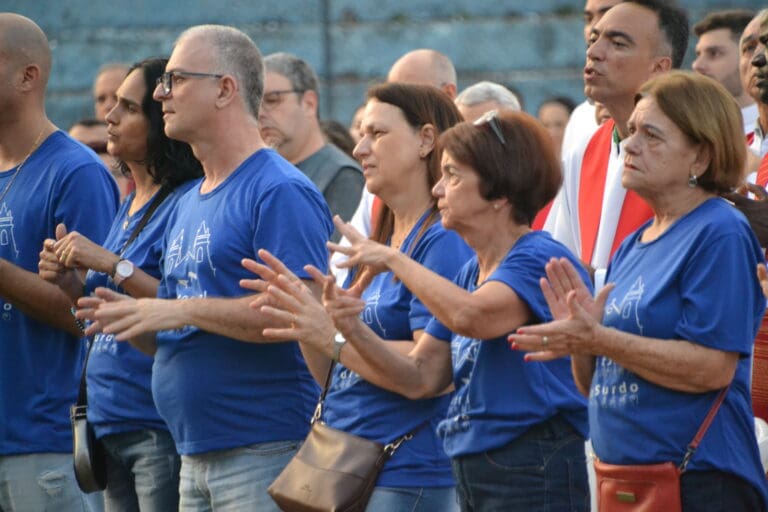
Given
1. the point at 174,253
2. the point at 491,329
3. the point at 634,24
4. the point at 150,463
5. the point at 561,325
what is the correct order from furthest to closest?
1. the point at 634,24
2. the point at 150,463
3. the point at 174,253
4. the point at 491,329
5. the point at 561,325

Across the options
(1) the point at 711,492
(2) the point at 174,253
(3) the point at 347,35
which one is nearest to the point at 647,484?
(1) the point at 711,492

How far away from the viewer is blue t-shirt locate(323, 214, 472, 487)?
4648mm

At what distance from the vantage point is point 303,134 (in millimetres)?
7699

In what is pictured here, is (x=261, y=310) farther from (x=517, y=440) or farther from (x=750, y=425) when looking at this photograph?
(x=750, y=425)

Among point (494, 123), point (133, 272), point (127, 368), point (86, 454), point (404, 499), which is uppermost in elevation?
point (494, 123)

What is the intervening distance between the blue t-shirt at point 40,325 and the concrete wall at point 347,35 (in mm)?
4873

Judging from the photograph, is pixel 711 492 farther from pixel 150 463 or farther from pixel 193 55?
pixel 193 55

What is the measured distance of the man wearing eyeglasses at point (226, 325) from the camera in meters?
4.70

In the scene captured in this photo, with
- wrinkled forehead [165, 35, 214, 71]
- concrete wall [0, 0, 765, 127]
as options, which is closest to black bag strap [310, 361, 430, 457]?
wrinkled forehead [165, 35, 214, 71]

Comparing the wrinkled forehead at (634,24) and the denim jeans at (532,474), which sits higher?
the wrinkled forehead at (634,24)

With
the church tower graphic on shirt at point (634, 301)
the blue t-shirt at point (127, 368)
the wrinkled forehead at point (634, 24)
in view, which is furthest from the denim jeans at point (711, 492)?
the wrinkled forehead at point (634, 24)

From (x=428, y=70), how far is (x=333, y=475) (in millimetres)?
Result: 3835

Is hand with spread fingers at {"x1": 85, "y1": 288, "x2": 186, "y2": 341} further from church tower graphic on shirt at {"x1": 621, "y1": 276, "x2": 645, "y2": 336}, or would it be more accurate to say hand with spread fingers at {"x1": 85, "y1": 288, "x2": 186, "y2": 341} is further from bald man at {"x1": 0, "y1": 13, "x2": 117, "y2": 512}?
church tower graphic on shirt at {"x1": 621, "y1": 276, "x2": 645, "y2": 336}

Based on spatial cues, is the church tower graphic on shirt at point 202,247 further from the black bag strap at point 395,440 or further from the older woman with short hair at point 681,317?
the older woman with short hair at point 681,317
